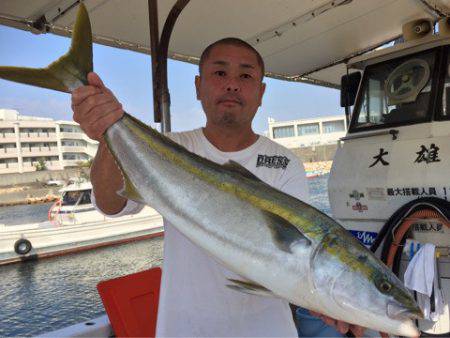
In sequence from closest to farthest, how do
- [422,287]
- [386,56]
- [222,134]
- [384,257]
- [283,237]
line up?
1. [283,237]
2. [222,134]
3. [422,287]
4. [384,257]
5. [386,56]

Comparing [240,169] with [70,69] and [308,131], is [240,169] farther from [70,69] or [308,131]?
[308,131]

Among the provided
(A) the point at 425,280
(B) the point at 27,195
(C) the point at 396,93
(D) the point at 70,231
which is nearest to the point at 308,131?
(B) the point at 27,195

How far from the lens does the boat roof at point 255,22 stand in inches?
187

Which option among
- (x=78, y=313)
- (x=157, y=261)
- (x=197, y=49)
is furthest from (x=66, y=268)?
(x=197, y=49)

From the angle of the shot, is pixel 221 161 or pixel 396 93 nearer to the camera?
pixel 221 161

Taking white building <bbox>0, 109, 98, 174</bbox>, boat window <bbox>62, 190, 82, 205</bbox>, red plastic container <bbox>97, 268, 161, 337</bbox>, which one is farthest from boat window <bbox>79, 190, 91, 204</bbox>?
white building <bbox>0, 109, 98, 174</bbox>

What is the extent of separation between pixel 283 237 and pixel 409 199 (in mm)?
3697

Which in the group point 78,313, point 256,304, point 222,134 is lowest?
point 78,313

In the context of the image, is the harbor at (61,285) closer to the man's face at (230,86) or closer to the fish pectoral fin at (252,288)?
the man's face at (230,86)

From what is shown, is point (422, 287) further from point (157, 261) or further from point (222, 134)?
point (157, 261)

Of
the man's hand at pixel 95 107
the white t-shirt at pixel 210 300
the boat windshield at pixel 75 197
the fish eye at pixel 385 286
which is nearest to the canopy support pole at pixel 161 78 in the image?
the white t-shirt at pixel 210 300

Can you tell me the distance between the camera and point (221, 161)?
2471mm

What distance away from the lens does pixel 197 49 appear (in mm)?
6484

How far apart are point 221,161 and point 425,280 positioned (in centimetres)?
295
